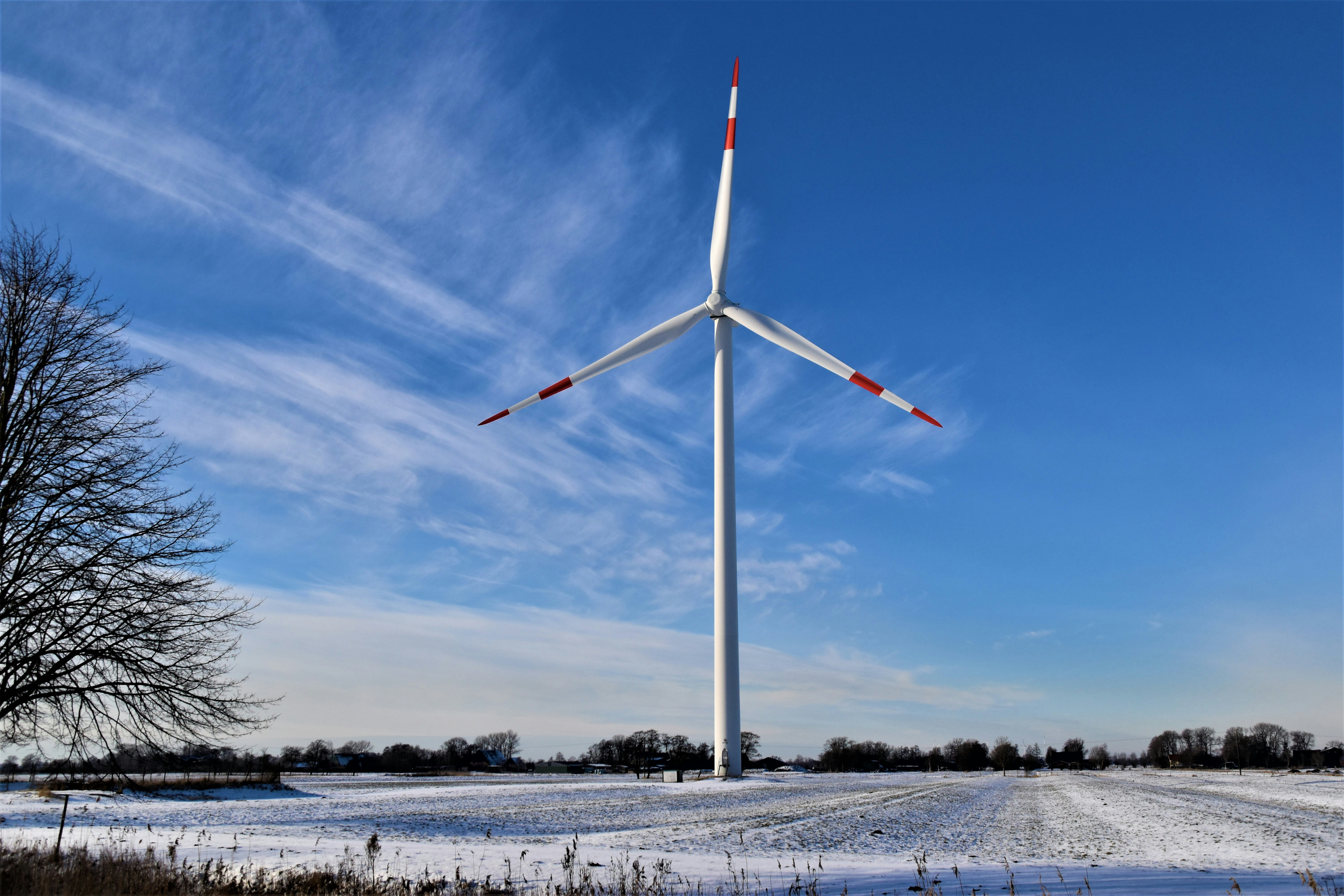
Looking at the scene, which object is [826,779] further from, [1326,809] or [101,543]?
[101,543]

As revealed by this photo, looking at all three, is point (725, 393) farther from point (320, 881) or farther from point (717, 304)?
point (320, 881)

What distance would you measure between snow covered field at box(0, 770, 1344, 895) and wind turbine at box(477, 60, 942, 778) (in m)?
6.14

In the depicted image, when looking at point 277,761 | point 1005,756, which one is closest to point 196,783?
point 277,761

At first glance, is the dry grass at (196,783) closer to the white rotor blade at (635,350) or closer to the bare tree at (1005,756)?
the white rotor blade at (635,350)

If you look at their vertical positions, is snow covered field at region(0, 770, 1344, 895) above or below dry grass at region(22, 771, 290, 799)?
above

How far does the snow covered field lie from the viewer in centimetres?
1766

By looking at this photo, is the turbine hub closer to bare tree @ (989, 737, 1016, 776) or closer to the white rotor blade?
the white rotor blade

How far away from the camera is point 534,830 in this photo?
90.0ft

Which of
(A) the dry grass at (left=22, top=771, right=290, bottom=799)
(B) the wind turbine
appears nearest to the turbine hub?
(B) the wind turbine

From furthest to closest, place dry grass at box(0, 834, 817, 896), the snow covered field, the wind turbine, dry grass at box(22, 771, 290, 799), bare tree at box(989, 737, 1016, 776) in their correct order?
bare tree at box(989, 737, 1016, 776) < the wind turbine < dry grass at box(22, 771, 290, 799) < the snow covered field < dry grass at box(0, 834, 817, 896)

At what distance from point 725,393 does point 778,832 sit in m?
40.7

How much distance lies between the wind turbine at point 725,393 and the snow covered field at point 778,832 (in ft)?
20.1

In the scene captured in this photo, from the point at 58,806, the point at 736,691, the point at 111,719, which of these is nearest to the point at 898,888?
the point at 111,719

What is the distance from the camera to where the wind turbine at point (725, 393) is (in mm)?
59125
